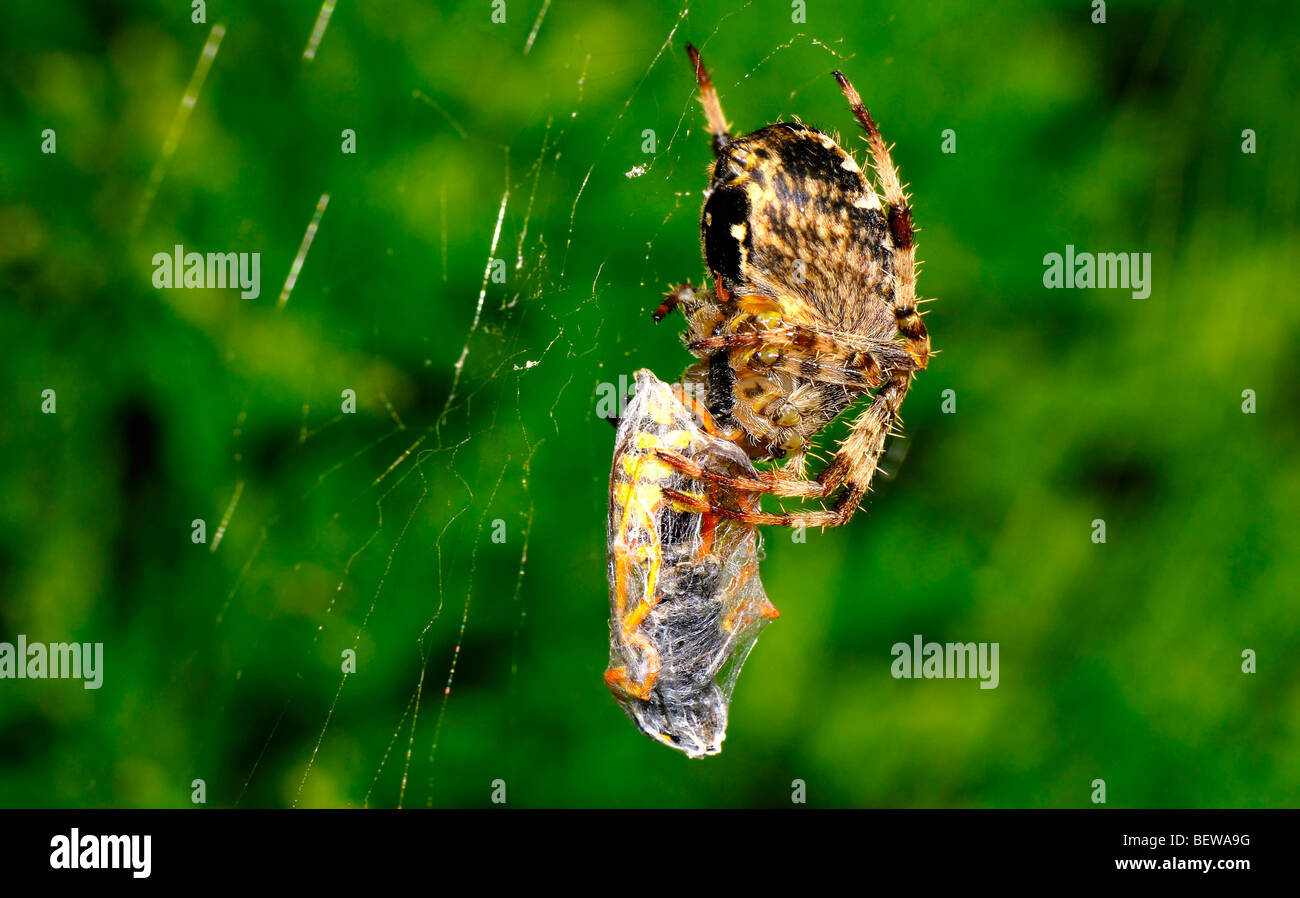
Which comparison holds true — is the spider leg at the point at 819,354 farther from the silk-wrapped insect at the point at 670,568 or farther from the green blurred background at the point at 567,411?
the green blurred background at the point at 567,411

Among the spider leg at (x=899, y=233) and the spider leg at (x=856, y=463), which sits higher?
the spider leg at (x=899, y=233)

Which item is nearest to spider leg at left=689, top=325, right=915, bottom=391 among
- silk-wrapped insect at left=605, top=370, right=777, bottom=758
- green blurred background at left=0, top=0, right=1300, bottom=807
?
silk-wrapped insect at left=605, top=370, right=777, bottom=758

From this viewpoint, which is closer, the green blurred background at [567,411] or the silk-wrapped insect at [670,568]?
the silk-wrapped insect at [670,568]

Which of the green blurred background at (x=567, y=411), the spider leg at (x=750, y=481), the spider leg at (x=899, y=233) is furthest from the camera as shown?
the green blurred background at (x=567, y=411)

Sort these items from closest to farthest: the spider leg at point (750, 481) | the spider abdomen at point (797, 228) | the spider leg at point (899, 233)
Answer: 1. the spider leg at point (750, 481)
2. the spider abdomen at point (797, 228)
3. the spider leg at point (899, 233)

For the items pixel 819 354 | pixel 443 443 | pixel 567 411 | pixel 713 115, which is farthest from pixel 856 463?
pixel 443 443

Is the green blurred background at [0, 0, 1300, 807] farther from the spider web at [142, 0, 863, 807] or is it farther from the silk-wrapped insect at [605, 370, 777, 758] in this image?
the silk-wrapped insect at [605, 370, 777, 758]

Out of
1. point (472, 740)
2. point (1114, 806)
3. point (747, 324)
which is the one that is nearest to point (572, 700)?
point (472, 740)

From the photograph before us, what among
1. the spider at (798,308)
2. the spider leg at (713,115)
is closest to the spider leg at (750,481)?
the spider at (798,308)
